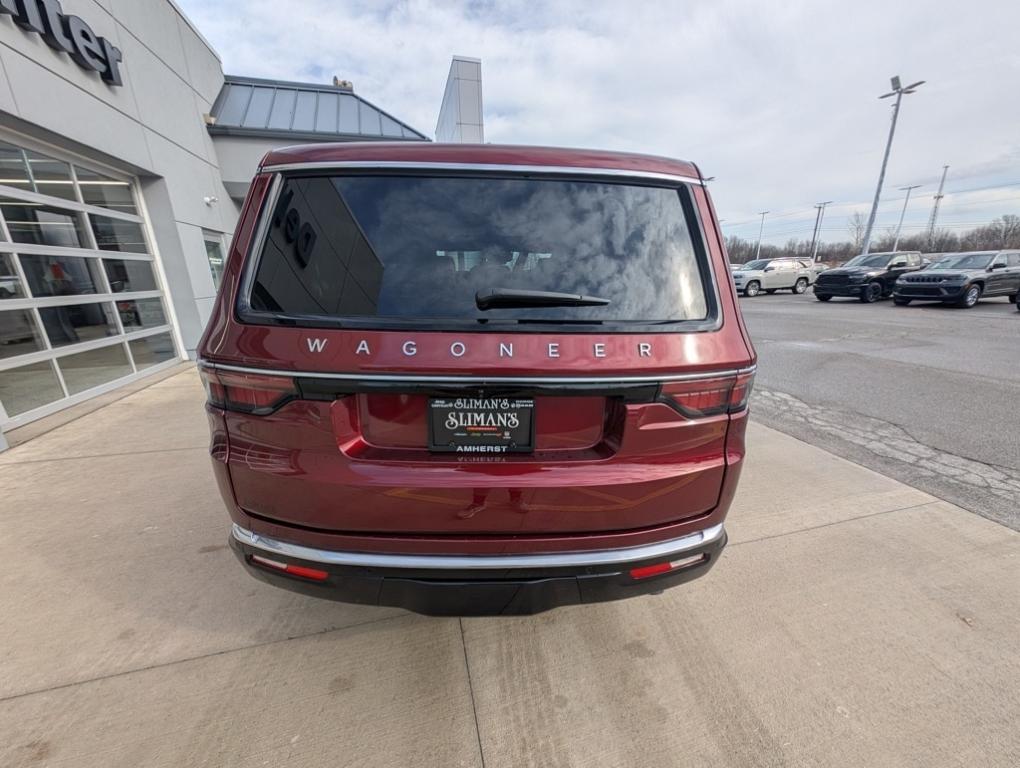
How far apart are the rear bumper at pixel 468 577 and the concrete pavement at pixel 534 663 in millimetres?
518

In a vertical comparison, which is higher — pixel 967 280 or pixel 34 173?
pixel 34 173

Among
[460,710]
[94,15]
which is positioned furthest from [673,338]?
[94,15]

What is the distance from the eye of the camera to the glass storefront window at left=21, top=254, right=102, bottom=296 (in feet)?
16.8

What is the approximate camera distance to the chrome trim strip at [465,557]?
150 cm

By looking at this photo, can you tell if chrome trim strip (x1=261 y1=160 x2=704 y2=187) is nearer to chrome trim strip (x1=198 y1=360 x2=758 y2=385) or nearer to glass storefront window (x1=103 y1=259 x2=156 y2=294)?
chrome trim strip (x1=198 y1=360 x2=758 y2=385)

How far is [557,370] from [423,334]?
454mm

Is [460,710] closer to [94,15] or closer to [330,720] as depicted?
[330,720]

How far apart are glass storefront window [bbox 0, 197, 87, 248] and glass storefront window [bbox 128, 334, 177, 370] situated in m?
1.64

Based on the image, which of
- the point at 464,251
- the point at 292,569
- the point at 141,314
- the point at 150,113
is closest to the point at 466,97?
the point at 150,113

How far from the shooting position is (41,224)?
210 inches

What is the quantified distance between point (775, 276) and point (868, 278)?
21.0 ft

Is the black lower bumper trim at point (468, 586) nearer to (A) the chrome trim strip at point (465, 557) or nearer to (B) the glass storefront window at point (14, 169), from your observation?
(A) the chrome trim strip at point (465, 557)

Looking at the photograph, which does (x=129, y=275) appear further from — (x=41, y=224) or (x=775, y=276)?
(x=775, y=276)

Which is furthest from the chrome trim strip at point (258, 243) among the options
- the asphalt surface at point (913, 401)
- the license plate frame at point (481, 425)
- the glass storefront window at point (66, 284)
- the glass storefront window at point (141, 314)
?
the glass storefront window at point (141, 314)
